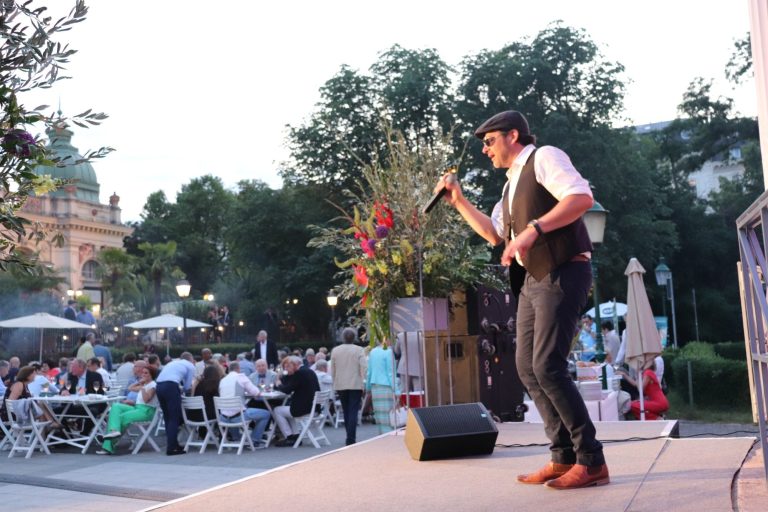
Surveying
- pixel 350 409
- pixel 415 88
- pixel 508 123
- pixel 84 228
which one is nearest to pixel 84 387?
pixel 350 409

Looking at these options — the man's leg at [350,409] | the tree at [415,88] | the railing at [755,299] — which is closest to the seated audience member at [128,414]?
the man's leg at [350,409]

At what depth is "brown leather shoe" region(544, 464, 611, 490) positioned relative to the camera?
386 cm

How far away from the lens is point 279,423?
13.8m

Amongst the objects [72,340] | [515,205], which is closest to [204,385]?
[515,205]

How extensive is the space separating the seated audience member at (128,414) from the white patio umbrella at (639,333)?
23.6 ft

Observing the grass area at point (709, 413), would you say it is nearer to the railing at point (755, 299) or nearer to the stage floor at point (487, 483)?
the stage floor at point (487, 483)

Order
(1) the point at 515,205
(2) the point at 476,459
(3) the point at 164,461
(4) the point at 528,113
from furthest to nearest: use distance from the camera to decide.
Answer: (4) the point at 528,113
(3) the point at 164,461
(2) the point at 476,459
(1) the point at 515,205

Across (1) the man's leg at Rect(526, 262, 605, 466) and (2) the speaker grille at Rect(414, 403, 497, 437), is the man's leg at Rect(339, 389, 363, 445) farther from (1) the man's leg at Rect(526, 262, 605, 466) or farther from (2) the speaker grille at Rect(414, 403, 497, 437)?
(1) the man's leg at Rect(526, 262, 605, 466)

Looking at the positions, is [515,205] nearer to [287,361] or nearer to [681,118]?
[287,361]

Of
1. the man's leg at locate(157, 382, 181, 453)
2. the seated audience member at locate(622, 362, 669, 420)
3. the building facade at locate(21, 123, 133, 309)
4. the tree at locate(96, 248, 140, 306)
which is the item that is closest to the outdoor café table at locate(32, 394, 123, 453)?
the man's leg at locate(157, 382, 181, 453)

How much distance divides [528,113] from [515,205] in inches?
1162

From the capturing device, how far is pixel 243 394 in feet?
44.0

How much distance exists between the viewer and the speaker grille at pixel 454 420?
521cm

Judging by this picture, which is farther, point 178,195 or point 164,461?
point 178,195
